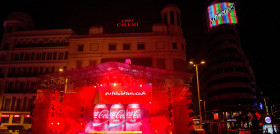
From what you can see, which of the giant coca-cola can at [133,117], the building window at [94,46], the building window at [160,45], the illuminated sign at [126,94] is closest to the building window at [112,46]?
the building window at [94,46]

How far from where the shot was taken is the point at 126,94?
62.4 ft

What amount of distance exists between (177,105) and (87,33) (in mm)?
23731

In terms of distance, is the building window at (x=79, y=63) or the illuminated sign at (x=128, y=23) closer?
the illuminated sign at (x=128, y=23)

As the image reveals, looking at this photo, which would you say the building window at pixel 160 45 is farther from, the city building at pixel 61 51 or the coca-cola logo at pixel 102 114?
the coca-cola logo at pixel 102 114

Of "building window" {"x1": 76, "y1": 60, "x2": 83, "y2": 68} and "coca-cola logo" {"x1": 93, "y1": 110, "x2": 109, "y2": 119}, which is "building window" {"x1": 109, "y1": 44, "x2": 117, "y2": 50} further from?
"coca-cola logo" {"x1": 93, "y1": 110, "x2": 109, "y2": 119}

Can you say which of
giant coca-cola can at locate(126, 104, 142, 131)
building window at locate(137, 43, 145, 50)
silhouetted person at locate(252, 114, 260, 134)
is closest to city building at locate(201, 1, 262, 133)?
building window at locate(137, 43, 145, 50)

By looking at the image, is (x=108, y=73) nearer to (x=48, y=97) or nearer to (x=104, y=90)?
(x=104, y=90)

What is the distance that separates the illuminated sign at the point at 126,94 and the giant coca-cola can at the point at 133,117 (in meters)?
→ 0.59

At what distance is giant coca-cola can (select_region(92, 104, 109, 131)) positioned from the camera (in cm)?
1845

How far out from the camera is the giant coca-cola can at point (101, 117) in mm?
18453

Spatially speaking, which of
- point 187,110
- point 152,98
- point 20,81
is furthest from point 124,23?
point 20,81

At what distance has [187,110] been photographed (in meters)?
15.4

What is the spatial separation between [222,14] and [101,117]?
21.1 meters

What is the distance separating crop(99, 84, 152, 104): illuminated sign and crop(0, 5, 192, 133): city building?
415 inches
